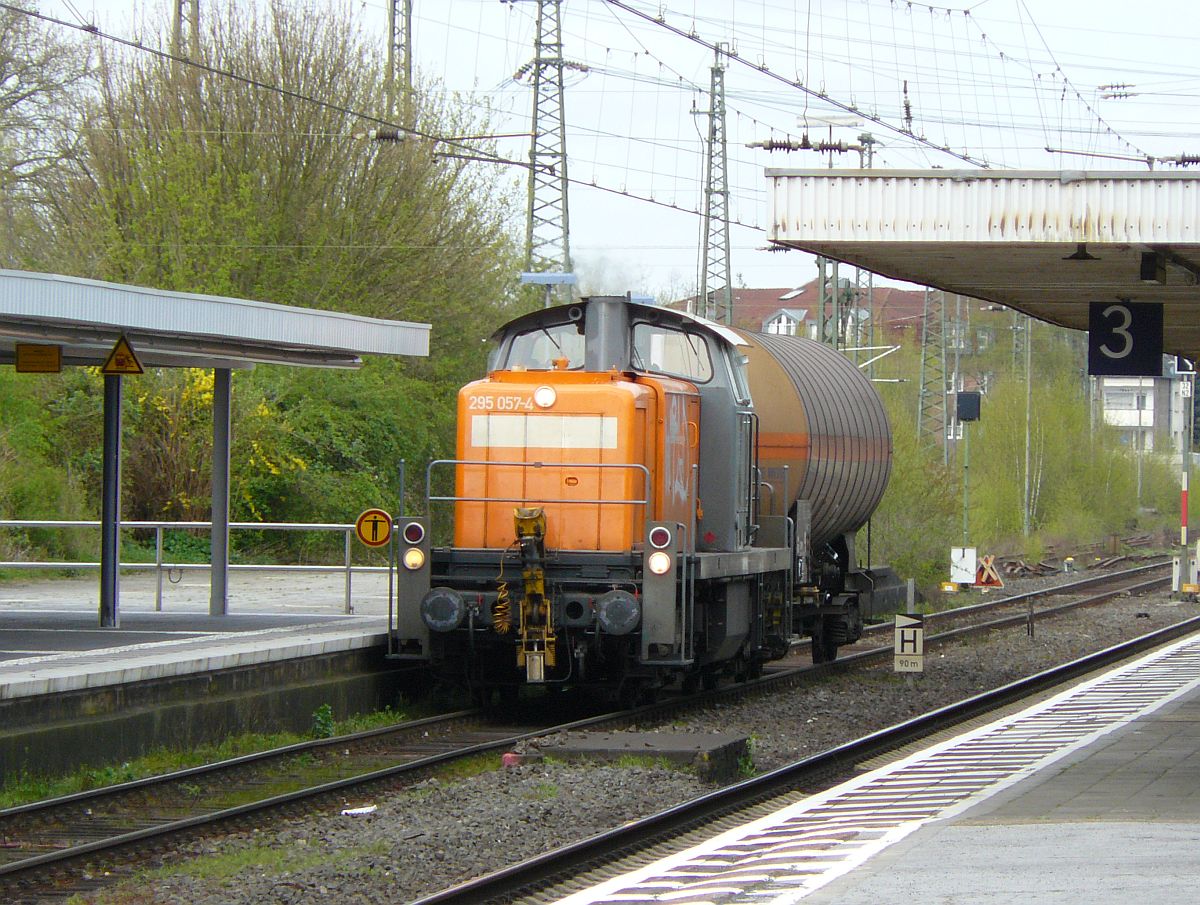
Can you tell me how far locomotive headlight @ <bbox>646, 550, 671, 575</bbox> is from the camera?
12.5 meters

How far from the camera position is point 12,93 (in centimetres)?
3756

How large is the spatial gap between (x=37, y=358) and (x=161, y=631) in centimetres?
283

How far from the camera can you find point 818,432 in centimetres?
1634

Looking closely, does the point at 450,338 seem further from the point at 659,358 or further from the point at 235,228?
the point at 659,358

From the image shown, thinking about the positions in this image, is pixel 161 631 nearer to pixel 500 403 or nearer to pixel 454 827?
pixel 500 403

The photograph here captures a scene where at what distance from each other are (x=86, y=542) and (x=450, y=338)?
9.33 metres

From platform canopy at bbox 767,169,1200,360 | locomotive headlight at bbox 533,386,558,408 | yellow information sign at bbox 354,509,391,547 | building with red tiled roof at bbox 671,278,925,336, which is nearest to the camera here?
platform canopy at bbox 767,169,1200,360

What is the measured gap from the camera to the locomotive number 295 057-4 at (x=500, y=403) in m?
13.1

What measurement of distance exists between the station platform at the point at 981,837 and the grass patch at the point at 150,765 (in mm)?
4453

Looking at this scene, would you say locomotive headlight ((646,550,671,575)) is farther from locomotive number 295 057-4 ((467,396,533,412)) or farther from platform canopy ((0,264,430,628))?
platform canopy ((0,264,430,628))

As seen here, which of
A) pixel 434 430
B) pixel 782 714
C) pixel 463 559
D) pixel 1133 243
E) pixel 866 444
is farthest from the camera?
pixel 434 430

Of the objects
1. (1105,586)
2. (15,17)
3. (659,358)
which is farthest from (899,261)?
(15,17)

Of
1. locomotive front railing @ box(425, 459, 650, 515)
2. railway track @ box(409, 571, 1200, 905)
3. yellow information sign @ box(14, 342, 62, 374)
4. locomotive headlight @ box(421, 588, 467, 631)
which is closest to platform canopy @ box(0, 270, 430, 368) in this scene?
yellow information sign @ box(14, 342, 62, 374)

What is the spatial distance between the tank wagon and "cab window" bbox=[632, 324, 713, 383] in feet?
0.05
